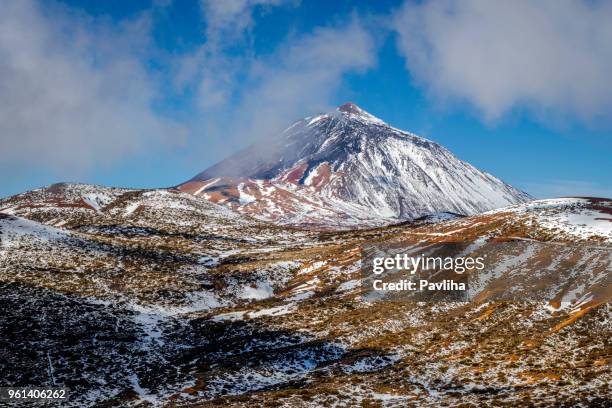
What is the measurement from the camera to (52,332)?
40.4 m

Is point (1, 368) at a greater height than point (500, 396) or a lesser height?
greater

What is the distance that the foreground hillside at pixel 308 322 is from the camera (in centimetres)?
3034

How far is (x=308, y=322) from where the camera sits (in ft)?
154

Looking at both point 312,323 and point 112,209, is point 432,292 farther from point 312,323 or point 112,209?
point 112,209

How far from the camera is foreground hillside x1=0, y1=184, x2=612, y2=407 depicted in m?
30.3

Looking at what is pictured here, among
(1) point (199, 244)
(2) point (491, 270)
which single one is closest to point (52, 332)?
(2) point (491, 270)

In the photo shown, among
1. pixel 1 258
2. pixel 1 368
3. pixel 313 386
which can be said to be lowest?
pixel 313 386

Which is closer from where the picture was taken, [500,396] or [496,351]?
[500,396]

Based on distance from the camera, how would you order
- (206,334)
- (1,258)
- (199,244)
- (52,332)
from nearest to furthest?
(52,332), (206,334), (1,258), (199,244)

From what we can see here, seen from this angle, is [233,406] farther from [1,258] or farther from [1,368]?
[1,258]

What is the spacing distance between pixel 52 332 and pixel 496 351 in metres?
35.5

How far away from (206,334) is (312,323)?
10.1 meters

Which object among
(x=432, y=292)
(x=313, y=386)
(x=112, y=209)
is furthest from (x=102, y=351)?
(x=112, y=209)

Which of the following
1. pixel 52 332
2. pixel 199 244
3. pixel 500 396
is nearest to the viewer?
pixel 500 396
